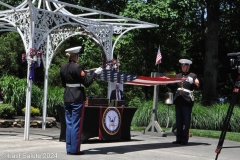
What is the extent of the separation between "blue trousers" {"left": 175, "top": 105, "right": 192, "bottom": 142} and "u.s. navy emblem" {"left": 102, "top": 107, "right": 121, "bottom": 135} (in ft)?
4.57

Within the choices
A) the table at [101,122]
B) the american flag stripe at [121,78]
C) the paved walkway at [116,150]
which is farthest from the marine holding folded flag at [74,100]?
the table at [101,122]

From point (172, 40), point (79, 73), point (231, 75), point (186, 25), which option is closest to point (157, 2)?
point (172, 40)

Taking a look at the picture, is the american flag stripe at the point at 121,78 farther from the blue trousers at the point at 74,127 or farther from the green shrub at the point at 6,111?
the green shrub at the point at 6,111

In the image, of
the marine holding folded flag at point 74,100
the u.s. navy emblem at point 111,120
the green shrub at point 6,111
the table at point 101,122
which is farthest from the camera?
the green shrub at point 6,111

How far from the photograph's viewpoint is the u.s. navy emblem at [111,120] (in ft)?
35.2

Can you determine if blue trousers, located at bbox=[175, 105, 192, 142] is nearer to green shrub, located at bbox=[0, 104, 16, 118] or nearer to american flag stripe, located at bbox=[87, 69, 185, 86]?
american flag stripe, located at bbox=[87, 69, 185, 86]

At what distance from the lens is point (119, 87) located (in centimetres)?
1548

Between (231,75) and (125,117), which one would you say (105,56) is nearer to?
(125,117)

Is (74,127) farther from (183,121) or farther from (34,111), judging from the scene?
(34,111)

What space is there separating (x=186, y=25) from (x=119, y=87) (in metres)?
10.9

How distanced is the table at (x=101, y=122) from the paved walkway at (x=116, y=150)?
202 mm

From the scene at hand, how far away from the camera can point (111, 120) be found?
1091 centimetres

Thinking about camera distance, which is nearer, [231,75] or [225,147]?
[225,147]

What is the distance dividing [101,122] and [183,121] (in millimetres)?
1916
